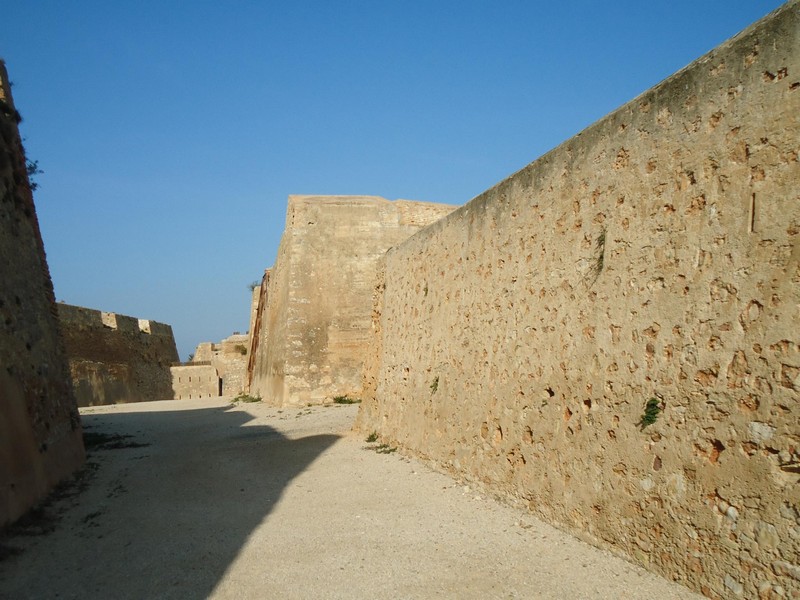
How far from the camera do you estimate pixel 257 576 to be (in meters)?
3.95

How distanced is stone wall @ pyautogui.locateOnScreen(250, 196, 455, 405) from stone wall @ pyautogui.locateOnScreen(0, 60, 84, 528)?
7.40 m

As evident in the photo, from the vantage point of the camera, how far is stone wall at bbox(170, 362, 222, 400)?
29766 millimetres

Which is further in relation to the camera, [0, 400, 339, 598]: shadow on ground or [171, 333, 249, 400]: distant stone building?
[171, 333, 249, 400]: distant stone building

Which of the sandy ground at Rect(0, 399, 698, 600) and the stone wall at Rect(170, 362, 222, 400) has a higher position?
the stone wall at Rect(170, 362, 222, 400)

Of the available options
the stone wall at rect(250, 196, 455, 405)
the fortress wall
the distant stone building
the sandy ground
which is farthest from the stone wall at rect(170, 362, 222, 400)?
the fortress wall

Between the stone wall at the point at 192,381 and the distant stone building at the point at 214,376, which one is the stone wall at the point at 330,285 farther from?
the stone wall at the point at 192,381

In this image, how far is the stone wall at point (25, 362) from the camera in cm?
572

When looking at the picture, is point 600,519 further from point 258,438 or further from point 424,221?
point 424,221

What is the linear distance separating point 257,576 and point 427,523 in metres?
1.50

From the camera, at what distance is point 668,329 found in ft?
11.9

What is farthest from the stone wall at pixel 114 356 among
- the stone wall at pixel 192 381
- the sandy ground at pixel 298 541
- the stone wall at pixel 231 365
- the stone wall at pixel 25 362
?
the sandy ground at pixel 298 541

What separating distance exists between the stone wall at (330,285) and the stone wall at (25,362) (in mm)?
7401

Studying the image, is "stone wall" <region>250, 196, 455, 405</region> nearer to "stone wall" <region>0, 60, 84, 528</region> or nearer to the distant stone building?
"stone wall" <region>0, 60, 84, 528</region>

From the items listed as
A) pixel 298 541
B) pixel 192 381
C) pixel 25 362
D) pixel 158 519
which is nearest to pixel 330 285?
pixel 25 362
